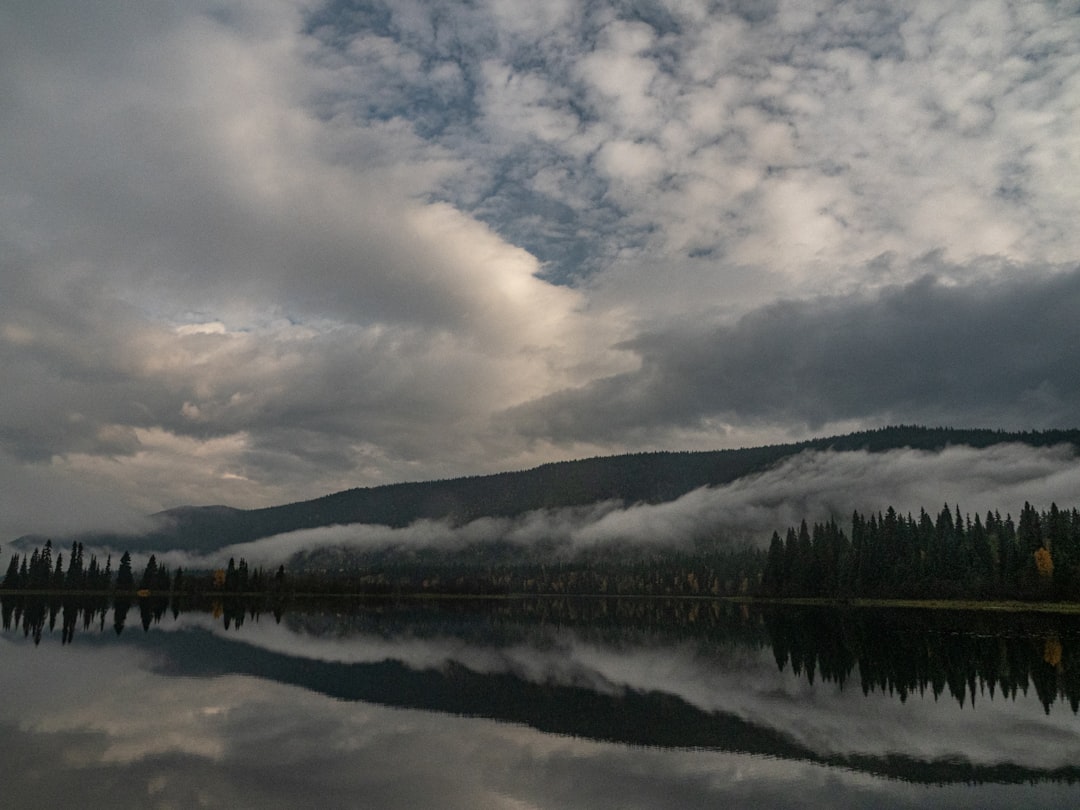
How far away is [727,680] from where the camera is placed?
188 feet

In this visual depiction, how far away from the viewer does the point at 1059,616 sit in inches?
5536

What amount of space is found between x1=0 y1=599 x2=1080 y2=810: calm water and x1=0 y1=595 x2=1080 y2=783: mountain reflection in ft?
0.99

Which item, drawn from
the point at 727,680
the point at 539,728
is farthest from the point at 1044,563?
the point at 539,728

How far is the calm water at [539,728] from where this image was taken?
27.7m

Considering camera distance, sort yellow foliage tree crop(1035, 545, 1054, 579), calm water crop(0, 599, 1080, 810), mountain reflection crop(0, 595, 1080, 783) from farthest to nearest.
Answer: yellow foliage tree crop(1035, 545, 1054, 579) → mountain reflection crop(0, 595, 1080, 783) → calm water crop(0, 599, 1080, 810)

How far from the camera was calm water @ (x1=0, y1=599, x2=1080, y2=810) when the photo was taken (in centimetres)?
2767

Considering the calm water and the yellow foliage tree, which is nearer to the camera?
the calm water

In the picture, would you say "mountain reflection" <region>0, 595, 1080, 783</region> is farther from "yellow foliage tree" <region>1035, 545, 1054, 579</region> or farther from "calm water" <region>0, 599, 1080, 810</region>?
"yellow foliage tree" <region>1035, 545, 1054, 579</region>

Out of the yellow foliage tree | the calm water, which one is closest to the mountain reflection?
the calm water

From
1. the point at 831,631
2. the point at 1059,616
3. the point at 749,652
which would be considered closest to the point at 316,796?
the point at 749,652

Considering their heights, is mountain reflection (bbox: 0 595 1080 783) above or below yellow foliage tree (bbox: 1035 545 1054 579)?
below

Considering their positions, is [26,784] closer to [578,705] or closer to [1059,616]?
[578,705]

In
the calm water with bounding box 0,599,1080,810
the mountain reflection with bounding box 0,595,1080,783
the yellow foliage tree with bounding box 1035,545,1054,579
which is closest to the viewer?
the calm water with bounding box 0,599,1080,810

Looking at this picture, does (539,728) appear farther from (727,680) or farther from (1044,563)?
(1044,563)
